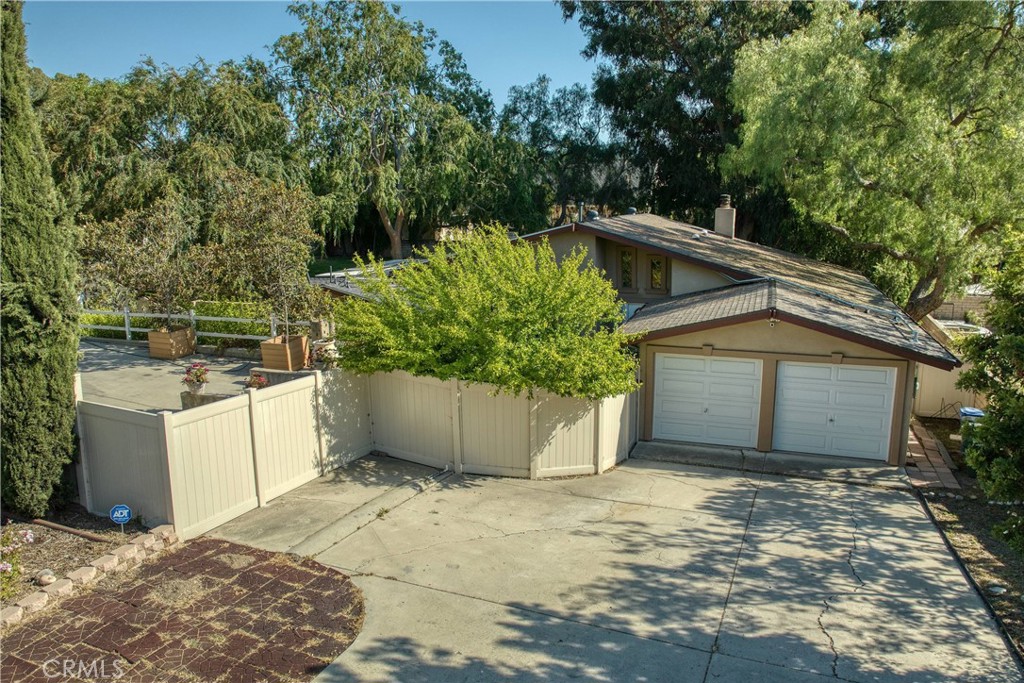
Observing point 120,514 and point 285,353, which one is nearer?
point 120,514

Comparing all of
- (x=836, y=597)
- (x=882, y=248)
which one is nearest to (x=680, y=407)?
(x=836, y=597)

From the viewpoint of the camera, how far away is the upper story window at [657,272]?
17.5 metres

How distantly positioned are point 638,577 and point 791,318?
6.16 meters

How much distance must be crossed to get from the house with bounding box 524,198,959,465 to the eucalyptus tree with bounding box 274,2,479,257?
1923 centimetres

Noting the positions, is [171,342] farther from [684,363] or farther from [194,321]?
[684,363]

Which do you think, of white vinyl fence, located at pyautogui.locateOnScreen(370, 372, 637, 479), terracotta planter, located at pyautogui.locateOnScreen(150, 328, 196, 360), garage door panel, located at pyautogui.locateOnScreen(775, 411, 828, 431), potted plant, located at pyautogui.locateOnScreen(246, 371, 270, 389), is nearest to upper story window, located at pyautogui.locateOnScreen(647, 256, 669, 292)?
garage door panel, located at pyautogui.locateOnScreen(775, 411, 828, 431)

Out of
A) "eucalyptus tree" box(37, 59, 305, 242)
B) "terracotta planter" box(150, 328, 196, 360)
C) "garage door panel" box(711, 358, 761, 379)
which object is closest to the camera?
"garage door panel" box(711, 358, 761, 379)

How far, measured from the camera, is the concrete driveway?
21.7ft

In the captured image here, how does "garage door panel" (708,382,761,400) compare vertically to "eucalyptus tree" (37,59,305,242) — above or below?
below

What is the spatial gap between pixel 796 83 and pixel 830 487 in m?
12.1

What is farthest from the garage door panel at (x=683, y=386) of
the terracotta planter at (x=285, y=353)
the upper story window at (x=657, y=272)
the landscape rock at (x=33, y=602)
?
the landscape rock at (x=33, y=602)

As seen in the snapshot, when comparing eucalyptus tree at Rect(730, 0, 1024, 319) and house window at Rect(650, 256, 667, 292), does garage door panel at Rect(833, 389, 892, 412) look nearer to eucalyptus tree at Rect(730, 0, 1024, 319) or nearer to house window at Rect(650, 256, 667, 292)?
house window at Rect(650, 256, 667, 292)

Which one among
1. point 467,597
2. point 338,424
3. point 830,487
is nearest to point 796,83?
point 830,487

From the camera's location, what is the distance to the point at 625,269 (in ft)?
59.3
